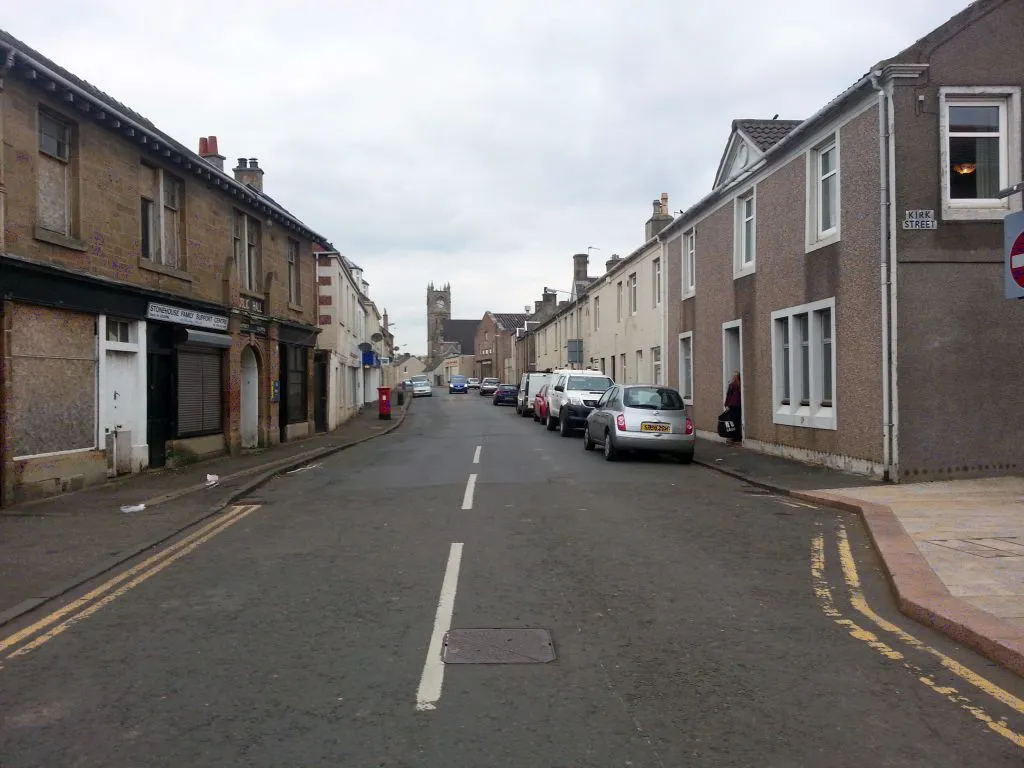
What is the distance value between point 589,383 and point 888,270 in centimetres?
1390

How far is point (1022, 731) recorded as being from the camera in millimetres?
3955

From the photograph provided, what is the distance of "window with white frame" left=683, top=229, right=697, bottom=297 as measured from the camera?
2328cm

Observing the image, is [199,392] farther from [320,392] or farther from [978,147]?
[978,147]

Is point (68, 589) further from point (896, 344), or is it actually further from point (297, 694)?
point (896, 344)

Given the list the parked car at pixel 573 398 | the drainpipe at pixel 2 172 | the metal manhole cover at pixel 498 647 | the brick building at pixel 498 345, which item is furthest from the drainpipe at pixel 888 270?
the brick building at pixel 498 345

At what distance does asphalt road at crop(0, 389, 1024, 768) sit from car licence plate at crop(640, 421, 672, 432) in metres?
7.27

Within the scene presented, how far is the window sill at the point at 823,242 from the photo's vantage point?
569 inches

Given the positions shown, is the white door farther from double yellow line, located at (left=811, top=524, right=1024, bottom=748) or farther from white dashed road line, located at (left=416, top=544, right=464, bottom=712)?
double yellow line, located at (left=811, top=524, right=1024, bottom=748)

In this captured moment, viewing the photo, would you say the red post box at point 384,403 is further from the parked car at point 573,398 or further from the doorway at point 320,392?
the parked car at point 573,398

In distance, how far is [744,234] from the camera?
63.8 feet

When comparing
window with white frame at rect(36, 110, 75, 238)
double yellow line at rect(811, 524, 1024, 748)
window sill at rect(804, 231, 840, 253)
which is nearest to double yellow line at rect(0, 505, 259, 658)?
double yellow line at rect(811, 524, 1024, 748)

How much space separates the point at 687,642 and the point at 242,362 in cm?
1764

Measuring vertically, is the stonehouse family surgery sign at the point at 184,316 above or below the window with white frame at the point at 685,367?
above

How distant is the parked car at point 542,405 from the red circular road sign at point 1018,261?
23.9 metres
